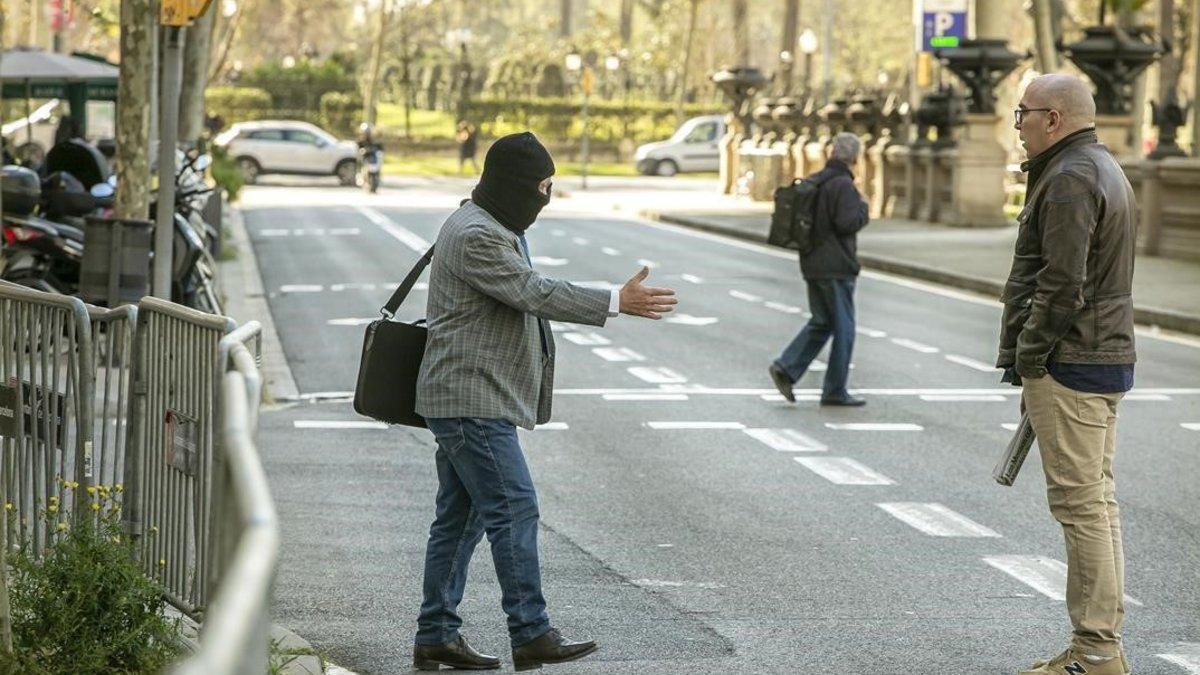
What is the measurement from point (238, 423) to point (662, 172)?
64388mm

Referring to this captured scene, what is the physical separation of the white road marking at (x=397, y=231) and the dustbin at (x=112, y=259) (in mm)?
16847

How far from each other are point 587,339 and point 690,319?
2242 mm

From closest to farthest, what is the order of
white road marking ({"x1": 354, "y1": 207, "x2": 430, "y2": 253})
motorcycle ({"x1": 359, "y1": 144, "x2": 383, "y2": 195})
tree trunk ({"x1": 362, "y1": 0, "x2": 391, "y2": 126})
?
white road marking ({"x1": 354, "y1": 207, "x2": 430, "y2": 253}), motorcycle ({"x1": 359, "y1": 144, "x2": 383, "y2": 195}), tree trunk ({"x1": 362, "y1": 0, "x2": 391, "y2": 126})

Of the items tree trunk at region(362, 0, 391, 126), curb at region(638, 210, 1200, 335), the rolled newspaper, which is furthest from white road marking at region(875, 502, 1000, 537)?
tree trunk at region(362, 0, 391, 126)

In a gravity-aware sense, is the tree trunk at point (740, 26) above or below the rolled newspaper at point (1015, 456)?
above

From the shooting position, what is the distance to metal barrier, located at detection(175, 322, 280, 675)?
94.0 inches

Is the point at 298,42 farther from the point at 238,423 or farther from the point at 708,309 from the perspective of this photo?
the point at 238,423

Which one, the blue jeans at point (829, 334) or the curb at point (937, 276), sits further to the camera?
the curb at point (937, 276)

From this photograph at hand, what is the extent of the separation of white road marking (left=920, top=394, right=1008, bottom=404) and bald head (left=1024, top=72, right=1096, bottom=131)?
768cm

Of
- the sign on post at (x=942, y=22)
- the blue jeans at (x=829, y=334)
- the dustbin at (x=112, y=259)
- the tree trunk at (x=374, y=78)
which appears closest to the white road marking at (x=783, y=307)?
the blue jeans at (x=829, y=334)

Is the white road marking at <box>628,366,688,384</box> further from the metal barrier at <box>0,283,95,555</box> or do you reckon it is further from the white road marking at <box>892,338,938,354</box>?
the metal barrier at <box>0,283,95,555</box>

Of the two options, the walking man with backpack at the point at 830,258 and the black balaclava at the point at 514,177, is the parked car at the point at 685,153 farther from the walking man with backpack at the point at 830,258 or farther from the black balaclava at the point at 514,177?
the black balaclava at the point at 514,177

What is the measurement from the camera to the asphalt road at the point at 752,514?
Result: 717cm

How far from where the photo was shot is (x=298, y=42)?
107250 millimetres
